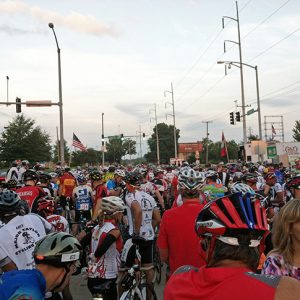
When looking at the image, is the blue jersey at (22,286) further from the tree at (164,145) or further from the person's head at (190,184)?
the tree at (164,145)

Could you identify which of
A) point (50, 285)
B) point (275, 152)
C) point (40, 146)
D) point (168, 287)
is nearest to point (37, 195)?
point (50, 285)

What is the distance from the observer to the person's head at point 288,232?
119 inches

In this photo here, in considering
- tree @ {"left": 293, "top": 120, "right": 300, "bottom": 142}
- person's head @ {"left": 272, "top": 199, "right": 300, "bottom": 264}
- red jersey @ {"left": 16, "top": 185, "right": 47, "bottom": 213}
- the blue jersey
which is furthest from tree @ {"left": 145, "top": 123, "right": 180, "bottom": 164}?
the blue jersey

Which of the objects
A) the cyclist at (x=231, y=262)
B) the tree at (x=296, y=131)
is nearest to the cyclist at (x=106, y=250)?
the cyclist at (x=231, y=262)

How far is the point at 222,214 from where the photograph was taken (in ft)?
6.75

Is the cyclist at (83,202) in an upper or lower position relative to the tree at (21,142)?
lower

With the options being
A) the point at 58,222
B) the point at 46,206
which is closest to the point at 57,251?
the point at 58,222

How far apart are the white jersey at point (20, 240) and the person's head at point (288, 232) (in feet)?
7.77

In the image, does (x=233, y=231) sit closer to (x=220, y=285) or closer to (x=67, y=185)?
(x=220, y=285)

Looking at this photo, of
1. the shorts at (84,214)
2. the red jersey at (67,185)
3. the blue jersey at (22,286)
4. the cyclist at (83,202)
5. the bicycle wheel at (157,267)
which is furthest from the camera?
the red jersey at (67,185)

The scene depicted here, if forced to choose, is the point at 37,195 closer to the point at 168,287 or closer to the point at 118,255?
the point at 118,255

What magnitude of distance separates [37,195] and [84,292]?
1988 mm

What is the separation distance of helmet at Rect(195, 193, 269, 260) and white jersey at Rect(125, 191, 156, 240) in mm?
4923

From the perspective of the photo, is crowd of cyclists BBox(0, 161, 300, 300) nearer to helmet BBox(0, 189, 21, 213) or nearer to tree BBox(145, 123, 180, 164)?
helmet BBox(0, 189, 21, 213)
